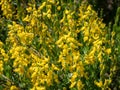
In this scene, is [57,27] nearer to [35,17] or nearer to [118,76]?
[35,17]

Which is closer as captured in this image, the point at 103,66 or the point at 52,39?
the point at 103,66

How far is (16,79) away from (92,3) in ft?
5.56

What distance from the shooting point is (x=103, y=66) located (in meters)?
2.65

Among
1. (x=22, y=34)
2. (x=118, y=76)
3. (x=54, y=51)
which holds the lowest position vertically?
(x=118, y=76)

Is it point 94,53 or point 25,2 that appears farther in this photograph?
point 25,2

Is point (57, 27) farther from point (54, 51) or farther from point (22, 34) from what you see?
point (22, 34)

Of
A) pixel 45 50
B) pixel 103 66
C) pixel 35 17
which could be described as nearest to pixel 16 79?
pixel 45 50

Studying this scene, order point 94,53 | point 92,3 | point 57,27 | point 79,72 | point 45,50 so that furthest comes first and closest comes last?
point 92,3, point 57,27, point 45,50, point 94,53, point 79,72

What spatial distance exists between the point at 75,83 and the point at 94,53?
0.33m

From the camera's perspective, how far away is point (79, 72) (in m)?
2.56

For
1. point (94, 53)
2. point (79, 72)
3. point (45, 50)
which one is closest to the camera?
point (79, 72)

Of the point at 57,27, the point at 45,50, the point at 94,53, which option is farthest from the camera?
the point at 57,27

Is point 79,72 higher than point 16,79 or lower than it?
higher

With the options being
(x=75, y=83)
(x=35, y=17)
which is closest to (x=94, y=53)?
(x=75, y=83)
